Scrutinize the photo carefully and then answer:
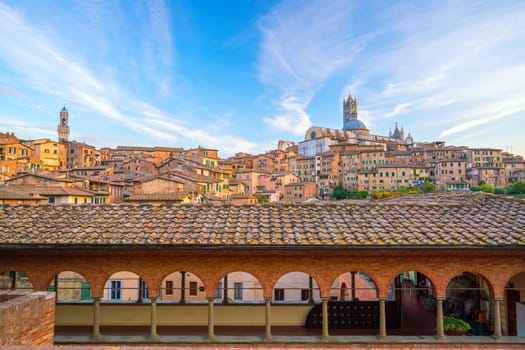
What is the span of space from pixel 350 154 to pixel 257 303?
9546 cm

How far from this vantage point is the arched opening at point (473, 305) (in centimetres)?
1119

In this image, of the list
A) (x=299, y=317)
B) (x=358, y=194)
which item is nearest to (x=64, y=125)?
(x=358, y=194)

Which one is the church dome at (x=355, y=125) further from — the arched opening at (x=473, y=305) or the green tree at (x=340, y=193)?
the arched opening at (x=473, y=305)

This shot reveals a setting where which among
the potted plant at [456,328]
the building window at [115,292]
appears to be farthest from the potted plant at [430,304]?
the building window at [115,292]

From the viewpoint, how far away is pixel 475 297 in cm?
1229

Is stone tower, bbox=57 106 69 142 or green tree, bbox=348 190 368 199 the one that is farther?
stone tower, bbox=57 106 69 142

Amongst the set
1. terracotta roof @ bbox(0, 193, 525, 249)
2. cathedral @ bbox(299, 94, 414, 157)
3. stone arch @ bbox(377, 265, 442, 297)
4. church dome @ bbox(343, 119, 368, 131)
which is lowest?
stone arch @ bbox(377, 265, 442, 297)

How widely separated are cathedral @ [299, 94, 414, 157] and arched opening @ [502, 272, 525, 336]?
113198mm

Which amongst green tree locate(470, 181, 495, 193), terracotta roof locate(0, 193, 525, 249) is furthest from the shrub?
terracotta roof locate(0, 193, 525, 249)

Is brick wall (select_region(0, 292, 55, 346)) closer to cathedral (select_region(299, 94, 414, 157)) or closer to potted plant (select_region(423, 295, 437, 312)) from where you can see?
potted plant (select_region(423, 295, 437, 312))

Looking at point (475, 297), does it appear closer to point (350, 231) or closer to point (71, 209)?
point (350, 231)

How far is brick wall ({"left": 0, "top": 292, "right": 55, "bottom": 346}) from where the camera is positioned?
19.1ft

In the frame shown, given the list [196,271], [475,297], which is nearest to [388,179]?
[475,297]

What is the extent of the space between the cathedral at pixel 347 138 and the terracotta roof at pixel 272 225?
114268 mm
